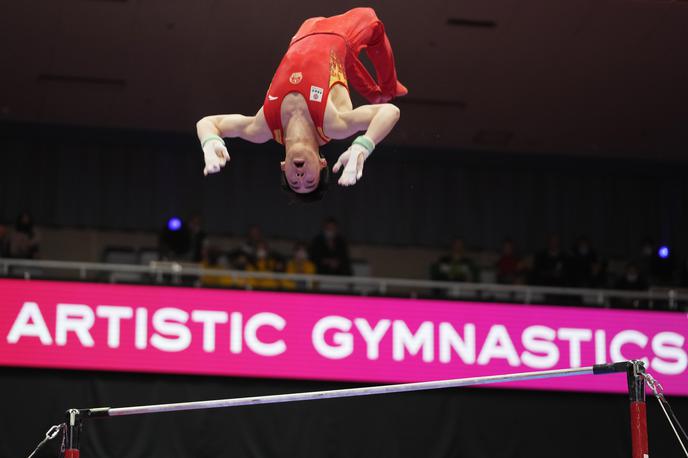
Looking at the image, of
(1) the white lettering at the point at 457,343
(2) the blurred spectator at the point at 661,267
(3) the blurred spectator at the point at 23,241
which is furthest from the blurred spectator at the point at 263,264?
(2) the blurred spectator at the point at 661,267

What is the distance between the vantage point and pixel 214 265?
13227mm

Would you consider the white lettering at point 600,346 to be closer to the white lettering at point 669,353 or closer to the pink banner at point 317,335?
the pink banner at point 317,335

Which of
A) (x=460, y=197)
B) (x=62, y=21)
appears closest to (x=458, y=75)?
(x=460, y=197)

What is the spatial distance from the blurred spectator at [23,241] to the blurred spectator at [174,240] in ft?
5.45

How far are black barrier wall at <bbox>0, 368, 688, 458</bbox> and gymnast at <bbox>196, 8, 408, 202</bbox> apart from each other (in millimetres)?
4594

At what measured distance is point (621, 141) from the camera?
1582cm

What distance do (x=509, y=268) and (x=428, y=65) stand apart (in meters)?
2.96

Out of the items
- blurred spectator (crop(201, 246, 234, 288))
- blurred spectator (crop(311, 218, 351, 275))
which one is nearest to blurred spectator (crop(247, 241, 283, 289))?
blurred spectator (crop(201, 246, 234, 288))

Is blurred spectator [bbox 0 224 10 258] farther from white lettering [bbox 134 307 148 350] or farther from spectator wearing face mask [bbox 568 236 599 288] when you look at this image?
spectator wearing face mask [bbox 568 236 599 288]

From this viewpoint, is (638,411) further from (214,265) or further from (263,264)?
Answer: (214,265)

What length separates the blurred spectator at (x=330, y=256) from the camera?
12.3 metres

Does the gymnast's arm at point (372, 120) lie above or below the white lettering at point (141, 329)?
above

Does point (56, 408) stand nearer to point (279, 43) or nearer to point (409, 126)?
point (279, 43)

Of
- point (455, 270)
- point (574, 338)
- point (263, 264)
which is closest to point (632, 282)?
point (455, 270)
